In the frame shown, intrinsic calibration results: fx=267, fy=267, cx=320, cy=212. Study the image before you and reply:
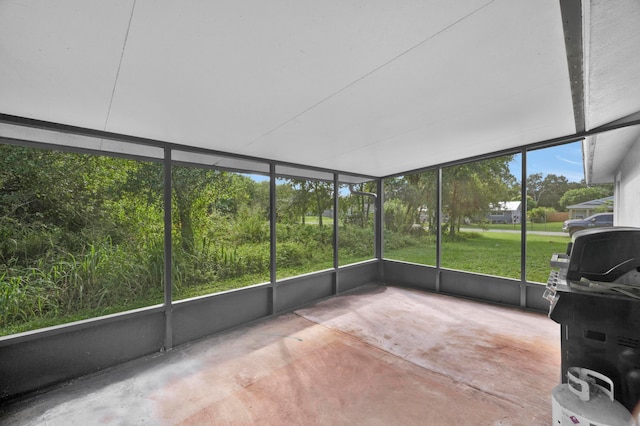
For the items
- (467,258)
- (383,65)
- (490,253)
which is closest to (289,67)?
(383,65)

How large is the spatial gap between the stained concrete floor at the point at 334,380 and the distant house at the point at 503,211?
26.8ft

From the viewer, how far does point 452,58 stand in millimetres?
1574

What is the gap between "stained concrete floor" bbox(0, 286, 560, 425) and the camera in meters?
1.93

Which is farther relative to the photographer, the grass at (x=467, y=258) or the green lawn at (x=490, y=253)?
the green lawn at (x=490, y=253)

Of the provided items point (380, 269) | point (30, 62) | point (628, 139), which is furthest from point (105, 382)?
point (628, 139)

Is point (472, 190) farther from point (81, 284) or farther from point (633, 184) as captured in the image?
point (81, 284)

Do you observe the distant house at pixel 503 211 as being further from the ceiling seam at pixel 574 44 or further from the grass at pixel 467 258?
the ceiling seam at pixel 574 44

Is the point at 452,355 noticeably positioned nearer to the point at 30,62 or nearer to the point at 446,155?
the point at 446,155

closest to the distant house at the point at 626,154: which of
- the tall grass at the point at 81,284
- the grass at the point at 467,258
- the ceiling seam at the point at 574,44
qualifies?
the ceiling seam at the point at 574,44

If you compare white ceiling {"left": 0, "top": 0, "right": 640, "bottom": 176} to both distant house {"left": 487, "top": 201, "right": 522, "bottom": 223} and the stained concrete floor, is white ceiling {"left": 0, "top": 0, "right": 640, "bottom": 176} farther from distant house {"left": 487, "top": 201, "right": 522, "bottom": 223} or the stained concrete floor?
distant house {"left": 487, "top": 201, "right": 522, "bottom": 223}

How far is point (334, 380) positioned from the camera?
2346 mm

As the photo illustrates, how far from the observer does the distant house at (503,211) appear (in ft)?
33.7

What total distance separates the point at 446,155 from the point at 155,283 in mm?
5462

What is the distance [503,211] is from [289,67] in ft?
37.9
